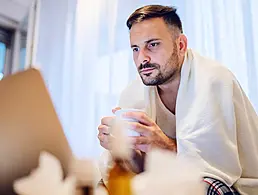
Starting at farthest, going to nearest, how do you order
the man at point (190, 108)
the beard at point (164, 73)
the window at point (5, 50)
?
1. the window at point (5, 50)
2. the beard at point (164, 73)
3. the man at point (190, 108)

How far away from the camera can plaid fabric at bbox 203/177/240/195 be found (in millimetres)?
805

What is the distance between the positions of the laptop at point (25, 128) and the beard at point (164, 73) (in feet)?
2.49

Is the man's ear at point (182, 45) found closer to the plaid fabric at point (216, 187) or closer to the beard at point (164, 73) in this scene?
the beard at point (164, 73)

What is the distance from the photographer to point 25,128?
0.43 metres

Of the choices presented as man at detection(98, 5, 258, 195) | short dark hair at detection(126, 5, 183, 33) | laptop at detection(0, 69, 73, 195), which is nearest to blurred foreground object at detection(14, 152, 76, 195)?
laptop at detection(0, 69, 73, 195)

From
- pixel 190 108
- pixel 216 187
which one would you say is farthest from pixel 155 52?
pixel 216 187

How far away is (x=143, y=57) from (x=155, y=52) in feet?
0.16

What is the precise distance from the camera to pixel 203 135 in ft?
3.20

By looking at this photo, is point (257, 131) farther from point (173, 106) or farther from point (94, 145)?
point (94, 145)

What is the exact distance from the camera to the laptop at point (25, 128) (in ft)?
1.37

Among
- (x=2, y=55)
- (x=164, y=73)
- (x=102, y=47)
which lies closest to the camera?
(x=164, y=73)

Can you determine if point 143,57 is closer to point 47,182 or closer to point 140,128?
point 140,128

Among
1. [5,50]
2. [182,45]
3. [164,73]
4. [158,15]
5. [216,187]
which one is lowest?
[216,187]

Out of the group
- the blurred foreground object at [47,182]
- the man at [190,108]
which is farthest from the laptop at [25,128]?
the man at [190,108]
